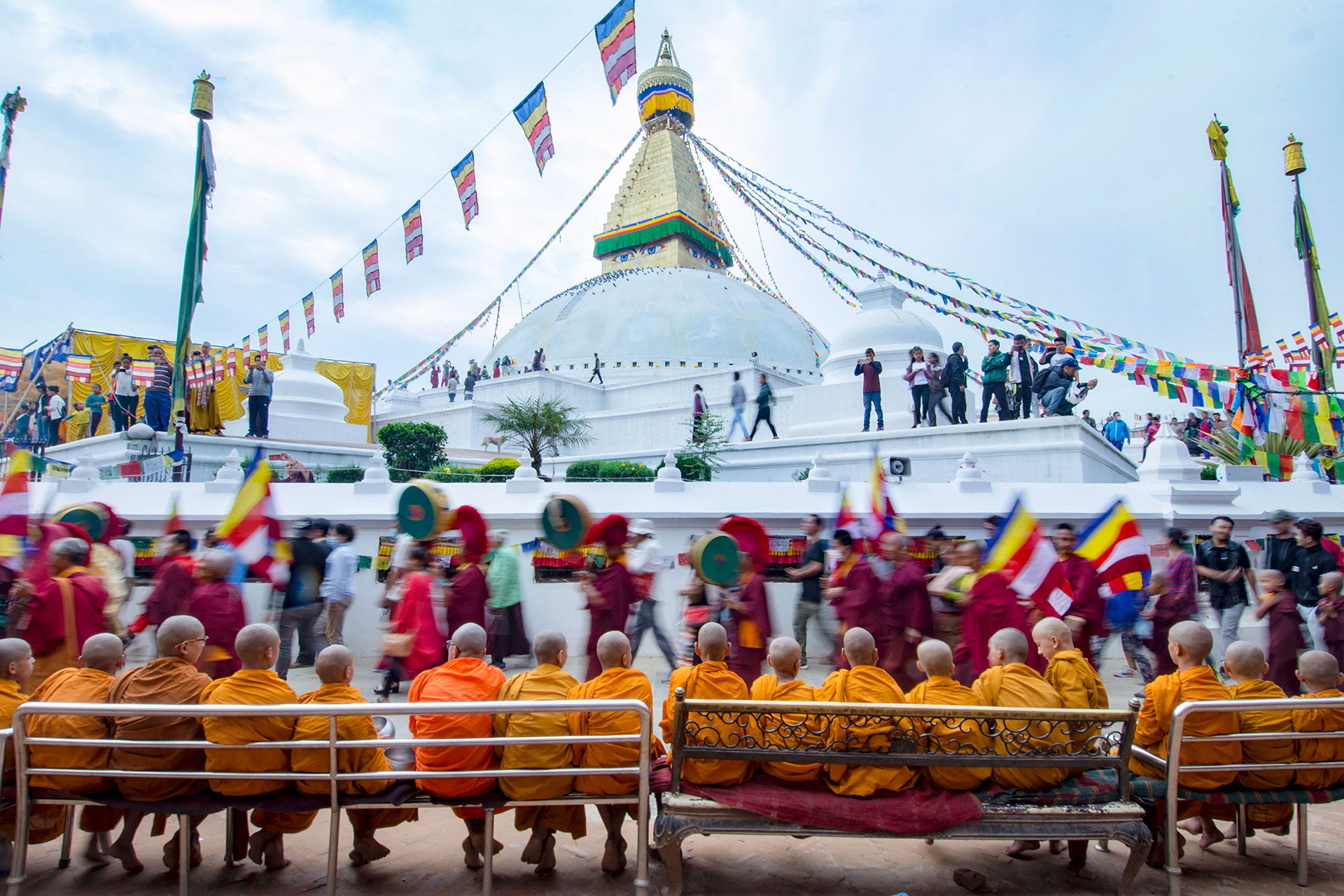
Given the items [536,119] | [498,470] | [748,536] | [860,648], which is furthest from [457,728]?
[536,119]

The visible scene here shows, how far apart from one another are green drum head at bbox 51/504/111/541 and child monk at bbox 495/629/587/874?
4.89 metres

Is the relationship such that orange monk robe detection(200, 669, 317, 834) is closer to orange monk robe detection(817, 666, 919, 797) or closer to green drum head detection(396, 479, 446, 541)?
orange monk robe detection(817, 666, 919, 797)

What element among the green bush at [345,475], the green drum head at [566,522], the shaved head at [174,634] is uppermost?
the green bush at [345,475]

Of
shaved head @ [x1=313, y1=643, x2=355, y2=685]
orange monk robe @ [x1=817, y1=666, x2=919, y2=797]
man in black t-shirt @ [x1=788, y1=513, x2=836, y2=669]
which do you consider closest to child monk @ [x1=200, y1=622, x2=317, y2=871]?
shaved head @ [x1=313, y1=643, x2=355, y2=685]

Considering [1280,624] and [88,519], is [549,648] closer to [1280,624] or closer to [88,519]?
[1280,624]

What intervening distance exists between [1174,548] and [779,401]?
382 inches

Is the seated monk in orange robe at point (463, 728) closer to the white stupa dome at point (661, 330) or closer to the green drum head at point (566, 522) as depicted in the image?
the green drum head at point (566, 522)

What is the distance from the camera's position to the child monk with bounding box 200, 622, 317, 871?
9.07 feet

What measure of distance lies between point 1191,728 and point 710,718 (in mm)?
1866

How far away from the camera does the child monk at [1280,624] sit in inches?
176

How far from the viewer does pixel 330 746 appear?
264cm

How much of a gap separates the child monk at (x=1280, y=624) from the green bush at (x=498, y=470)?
327 inches

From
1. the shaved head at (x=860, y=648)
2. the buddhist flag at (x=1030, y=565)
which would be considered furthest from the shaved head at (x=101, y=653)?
the buddhist flag at (x=1030, y=565)

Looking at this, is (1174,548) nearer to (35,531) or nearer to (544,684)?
(544,684)
